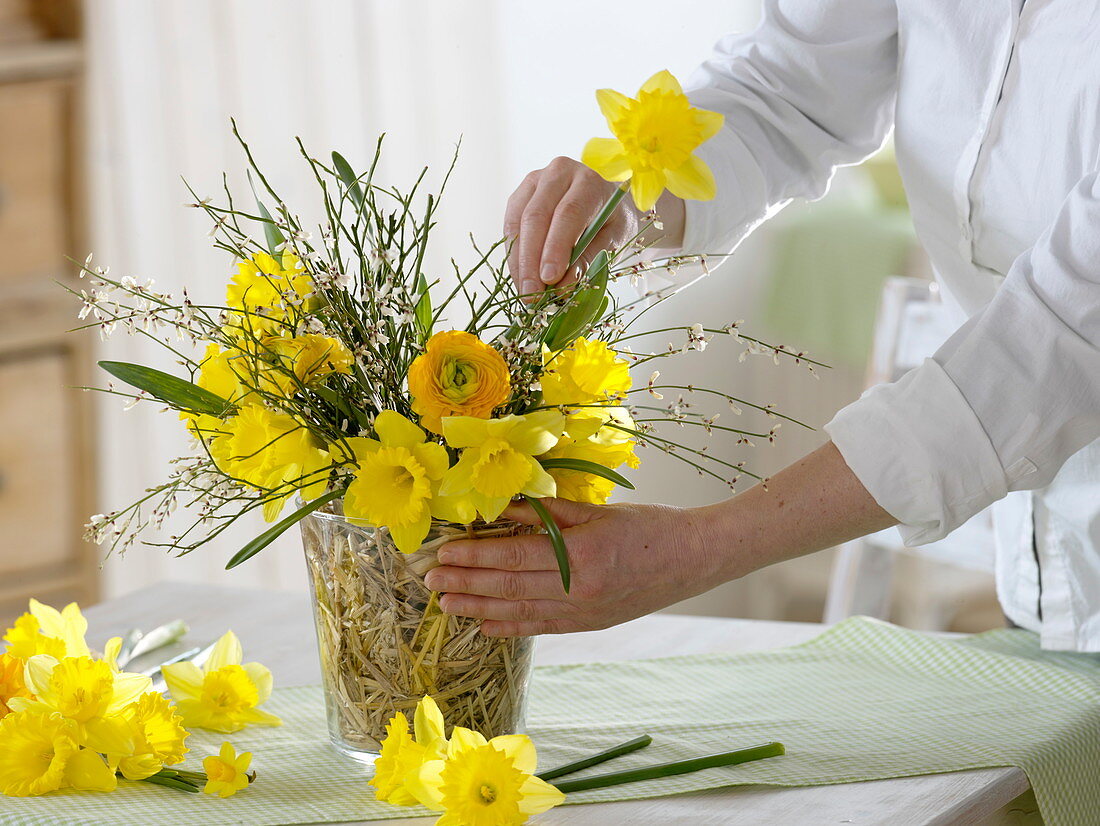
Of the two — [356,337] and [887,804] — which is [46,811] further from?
[887,804]

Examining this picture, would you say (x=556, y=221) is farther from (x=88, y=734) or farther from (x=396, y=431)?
(x=88, y=734)

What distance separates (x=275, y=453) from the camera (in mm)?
702

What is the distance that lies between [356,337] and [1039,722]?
0.50 metres

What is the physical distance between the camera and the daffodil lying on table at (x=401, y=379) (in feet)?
2.22

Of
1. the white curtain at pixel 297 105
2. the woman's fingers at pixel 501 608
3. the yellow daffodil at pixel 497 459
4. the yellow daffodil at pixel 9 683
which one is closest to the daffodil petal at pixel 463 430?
the yellow daffodil at pixel 497 459

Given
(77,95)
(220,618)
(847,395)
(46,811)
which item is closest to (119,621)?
(220,618)

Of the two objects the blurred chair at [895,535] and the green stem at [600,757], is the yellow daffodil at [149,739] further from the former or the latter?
the blurred chair at [895,535]

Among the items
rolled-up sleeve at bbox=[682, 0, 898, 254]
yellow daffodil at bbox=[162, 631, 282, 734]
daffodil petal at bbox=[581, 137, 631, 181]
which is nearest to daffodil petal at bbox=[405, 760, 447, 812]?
yellow daffodil at bbox=[162, 631, 282, 734]

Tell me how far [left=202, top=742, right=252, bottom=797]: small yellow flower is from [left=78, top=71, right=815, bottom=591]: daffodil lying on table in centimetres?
13

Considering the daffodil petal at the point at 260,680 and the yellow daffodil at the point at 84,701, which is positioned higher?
the yellow daffodil at the point at 84,701

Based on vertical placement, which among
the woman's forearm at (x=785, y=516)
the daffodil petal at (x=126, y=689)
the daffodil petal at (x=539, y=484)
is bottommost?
the daffodil petal at (x=126, y=689)

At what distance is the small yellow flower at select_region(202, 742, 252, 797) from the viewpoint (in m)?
0.75

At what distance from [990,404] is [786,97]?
42 cm

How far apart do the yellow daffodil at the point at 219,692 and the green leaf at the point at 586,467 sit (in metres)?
0.27
